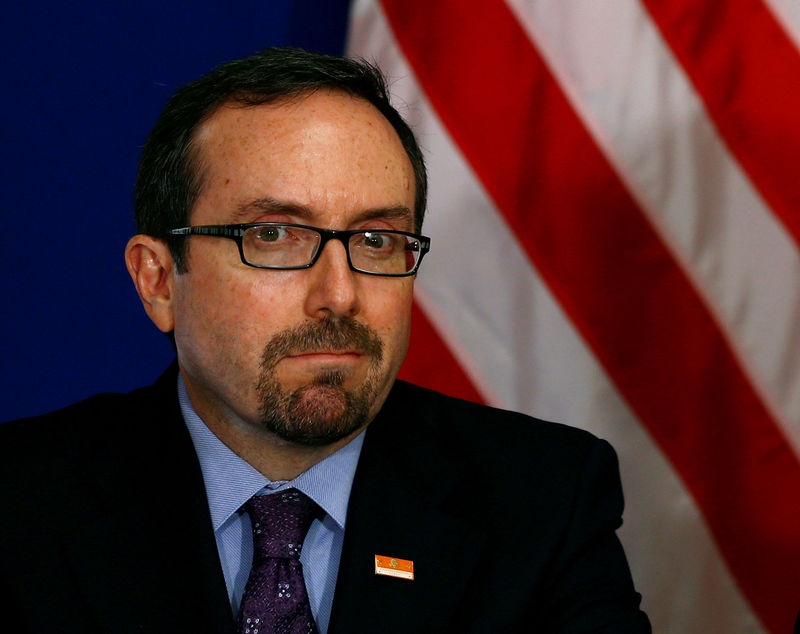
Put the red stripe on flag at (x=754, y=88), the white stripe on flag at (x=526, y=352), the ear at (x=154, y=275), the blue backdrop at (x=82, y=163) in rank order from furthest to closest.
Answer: the blue backdrop at (x=82, y=163) < the white stripe on flag at (x=526, y=352) < the red stripe on flag at (x=754, y=88) < the ear at (x=154, y=275)

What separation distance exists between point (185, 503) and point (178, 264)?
1.36 ft

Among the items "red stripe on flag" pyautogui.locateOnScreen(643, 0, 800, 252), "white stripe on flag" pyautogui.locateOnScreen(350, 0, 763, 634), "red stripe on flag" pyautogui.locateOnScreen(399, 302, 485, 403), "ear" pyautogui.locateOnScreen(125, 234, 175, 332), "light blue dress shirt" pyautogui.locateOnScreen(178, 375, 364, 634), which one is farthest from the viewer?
"red stripe on flag" pyautogui.locateOnScreen(399, 302, 485, 403)

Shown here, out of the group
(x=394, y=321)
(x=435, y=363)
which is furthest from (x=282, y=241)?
(x=435, y=363)

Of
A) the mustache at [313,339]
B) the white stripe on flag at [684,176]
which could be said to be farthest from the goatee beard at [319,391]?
the white stripe on flag at [684,176]

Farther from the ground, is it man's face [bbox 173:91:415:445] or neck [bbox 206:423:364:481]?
man's face [bbox 173:91:415:445]

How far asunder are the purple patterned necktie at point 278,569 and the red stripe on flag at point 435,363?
0.82 metres

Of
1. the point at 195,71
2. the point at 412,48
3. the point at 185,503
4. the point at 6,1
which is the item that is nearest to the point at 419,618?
the point at 185,503

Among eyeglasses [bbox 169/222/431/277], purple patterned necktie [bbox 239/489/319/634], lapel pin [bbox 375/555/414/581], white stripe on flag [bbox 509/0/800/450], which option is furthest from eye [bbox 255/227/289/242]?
white stripe on flag [bbox 509/0/800/450]

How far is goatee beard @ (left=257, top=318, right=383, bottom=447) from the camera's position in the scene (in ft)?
5.27

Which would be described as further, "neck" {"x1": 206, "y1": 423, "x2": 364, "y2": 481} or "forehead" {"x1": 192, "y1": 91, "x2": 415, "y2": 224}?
"neck" {"x1": 206, "y1": 423, "x2": 364, "y2": 481}

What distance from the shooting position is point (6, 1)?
266 cm

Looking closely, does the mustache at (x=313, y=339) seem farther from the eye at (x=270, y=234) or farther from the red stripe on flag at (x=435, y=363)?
the red stripe on flag at (x=435, y=363)

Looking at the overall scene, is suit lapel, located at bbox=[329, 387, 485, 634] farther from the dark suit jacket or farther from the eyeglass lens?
the eyeglass lens

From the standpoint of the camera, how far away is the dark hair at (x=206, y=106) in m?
1.76
